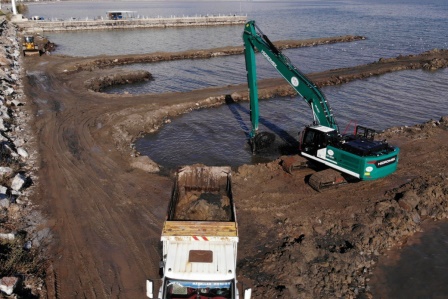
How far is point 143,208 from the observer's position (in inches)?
614

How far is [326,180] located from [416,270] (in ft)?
17.8

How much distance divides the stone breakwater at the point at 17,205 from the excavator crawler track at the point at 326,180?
38.8 ft

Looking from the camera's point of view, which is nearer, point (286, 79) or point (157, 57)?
point (286, 79)

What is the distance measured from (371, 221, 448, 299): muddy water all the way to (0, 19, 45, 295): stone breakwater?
38.0ft

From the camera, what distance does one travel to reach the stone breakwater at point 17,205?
11.0 metres

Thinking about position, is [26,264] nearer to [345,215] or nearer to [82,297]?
[82,297]

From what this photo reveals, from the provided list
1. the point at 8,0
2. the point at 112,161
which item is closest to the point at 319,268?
the point at 112,161

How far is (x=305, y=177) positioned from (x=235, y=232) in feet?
31.9

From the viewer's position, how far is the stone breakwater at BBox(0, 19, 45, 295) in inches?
435

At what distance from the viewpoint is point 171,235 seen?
30.7ft

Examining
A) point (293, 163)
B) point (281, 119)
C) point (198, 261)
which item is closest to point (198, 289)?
point (198, 261)

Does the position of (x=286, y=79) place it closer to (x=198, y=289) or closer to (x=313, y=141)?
(x=313, y=141)

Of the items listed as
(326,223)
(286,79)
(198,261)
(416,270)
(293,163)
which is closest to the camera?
(198,261)

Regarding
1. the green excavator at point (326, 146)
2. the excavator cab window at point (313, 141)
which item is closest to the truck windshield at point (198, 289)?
the green excavator at point (326, 146)
